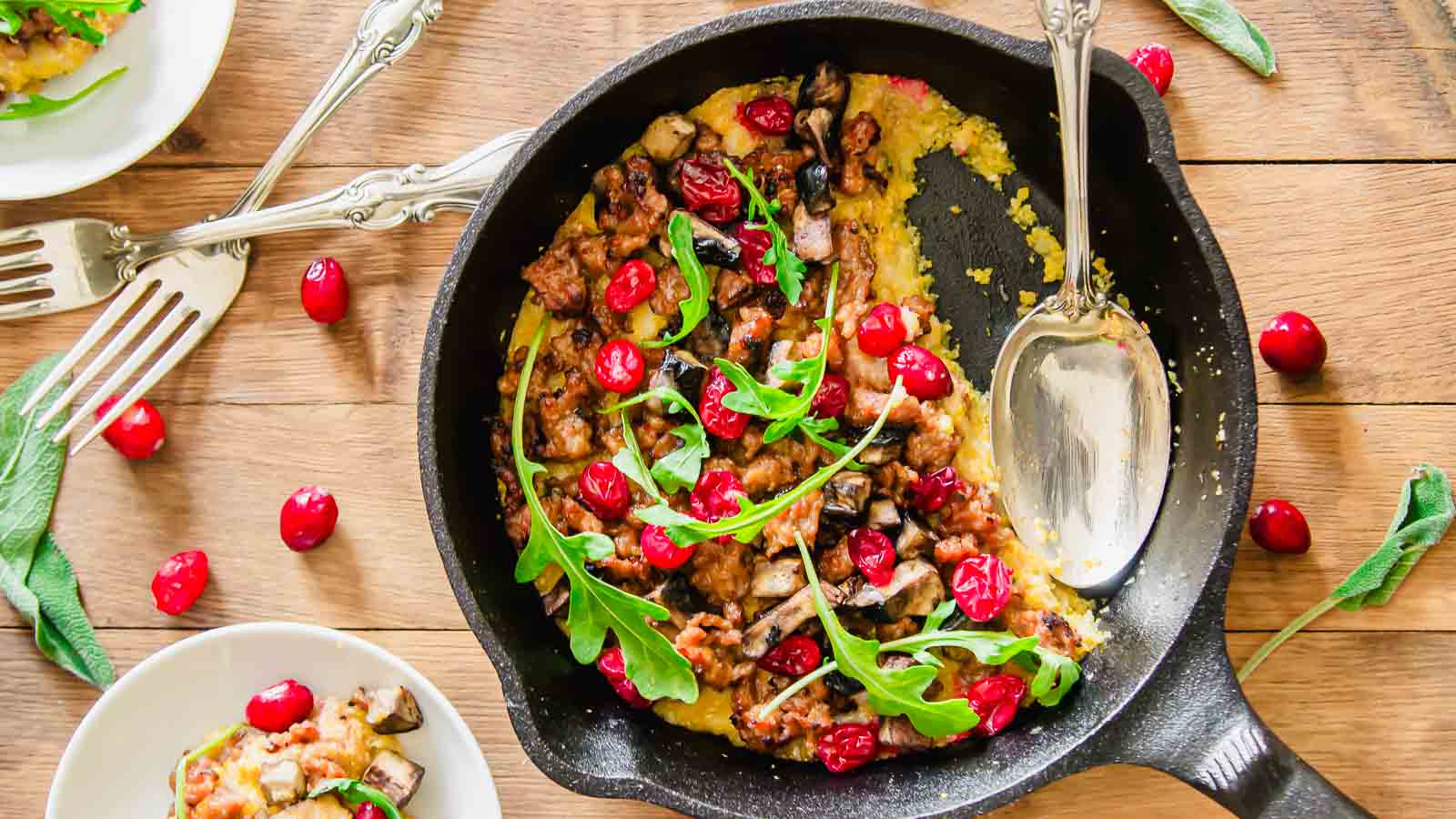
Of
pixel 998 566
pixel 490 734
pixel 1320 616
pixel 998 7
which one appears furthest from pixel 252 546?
pixel 1320 616

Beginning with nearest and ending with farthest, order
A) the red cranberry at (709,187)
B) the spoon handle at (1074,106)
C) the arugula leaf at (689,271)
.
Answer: the spoon handle at (1074,106) < the arugula leaf at (689,271) < the red cranberry at (709,187)

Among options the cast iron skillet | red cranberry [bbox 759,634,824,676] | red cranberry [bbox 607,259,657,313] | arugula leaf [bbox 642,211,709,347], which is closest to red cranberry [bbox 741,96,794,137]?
the cast iron skillet

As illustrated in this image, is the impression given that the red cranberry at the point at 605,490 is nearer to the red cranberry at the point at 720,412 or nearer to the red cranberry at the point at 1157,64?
the red cranberry at the point at 720,412

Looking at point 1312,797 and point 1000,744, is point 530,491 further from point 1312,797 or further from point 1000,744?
point 1312,797

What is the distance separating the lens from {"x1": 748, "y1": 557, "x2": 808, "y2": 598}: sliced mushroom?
2920 millimetres

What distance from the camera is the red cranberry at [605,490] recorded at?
2902 millimetres

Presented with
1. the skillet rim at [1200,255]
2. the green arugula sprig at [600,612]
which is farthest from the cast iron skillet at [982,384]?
the green arugula sprig at [600,612]

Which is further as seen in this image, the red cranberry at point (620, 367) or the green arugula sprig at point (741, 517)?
the red cranberry at point (620, 367)

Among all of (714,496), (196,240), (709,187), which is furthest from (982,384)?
(196,240)

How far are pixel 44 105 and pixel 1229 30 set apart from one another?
10.2ft

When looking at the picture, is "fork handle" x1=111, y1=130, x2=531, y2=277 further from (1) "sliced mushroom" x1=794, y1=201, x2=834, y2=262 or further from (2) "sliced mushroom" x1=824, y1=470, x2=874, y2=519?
(2) "sliced mushroom" x1=824, y1=470, x2=874, y2=519

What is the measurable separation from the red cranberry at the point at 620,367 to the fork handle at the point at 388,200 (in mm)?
553

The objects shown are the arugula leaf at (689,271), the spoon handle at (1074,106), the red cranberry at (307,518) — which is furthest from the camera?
the red cranberry at (307,518)

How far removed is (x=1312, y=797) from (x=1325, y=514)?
94 centimetres
